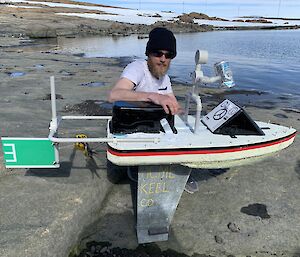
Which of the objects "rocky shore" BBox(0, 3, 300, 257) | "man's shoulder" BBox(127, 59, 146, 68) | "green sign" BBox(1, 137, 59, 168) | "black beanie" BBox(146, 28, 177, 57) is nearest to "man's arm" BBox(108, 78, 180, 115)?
"man's shoulder" BBox(127, 59, 146, 68)

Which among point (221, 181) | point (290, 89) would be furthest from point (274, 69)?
point (221, 181)

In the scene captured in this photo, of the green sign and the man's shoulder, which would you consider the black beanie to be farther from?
the green sign

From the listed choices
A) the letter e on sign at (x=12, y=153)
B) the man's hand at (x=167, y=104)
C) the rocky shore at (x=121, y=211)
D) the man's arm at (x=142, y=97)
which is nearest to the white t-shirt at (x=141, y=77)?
the man's arm at (x=142, y=97)

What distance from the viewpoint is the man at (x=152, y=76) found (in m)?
3.30

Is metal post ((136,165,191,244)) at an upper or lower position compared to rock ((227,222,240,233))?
upper

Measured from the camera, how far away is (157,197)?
11.9 feet

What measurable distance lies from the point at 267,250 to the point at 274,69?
60.5 ft

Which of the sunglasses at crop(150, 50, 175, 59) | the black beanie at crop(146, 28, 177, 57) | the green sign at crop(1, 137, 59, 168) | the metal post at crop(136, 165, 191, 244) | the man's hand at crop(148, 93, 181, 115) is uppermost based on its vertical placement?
the black beanie at crop(146, 28, 177, 57)

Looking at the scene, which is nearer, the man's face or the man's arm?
the man's arm

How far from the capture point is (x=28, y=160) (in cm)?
322

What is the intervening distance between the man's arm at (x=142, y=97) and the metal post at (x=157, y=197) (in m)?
0.68

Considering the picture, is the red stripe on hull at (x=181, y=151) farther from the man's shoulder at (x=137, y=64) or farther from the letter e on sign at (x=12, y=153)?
the man's shoulder at (x=137, y=64)

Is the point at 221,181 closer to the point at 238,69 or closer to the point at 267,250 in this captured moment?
the point at 267,250

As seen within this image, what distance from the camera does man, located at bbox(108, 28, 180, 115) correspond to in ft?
10.8
